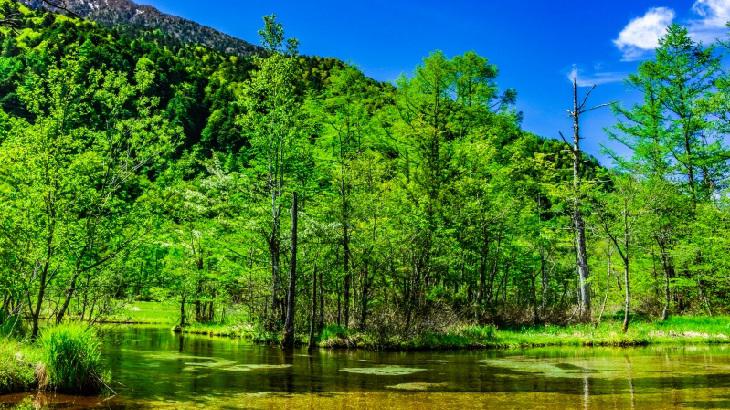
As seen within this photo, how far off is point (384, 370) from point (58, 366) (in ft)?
27.6

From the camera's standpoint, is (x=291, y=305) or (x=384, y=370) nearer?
(x=384, y=370)

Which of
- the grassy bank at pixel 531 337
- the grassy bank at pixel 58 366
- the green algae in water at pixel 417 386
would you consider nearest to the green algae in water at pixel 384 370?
the green algae in water at pixel 417 386

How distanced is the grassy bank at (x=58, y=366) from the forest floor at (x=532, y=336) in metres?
8.88

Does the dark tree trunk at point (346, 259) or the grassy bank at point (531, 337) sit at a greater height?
the dark tree trunk at point (346, 259)

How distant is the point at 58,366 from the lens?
10.5 m

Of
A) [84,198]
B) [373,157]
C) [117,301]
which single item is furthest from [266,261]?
[84,198]

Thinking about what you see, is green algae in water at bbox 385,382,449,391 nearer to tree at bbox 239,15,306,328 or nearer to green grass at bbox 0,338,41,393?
green grass at bbox 0,338,41,393

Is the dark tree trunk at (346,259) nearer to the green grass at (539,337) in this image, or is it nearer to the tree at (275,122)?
the green grass at (539,337)

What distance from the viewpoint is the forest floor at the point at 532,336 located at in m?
21.8

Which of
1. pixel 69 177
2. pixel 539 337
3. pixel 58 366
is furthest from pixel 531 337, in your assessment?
pixel 69 177

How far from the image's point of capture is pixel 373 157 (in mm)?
27656

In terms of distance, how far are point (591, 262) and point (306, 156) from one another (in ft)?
88.0

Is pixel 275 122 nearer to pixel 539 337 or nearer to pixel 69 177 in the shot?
pixel 69 177

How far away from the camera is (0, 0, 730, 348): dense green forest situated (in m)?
15.0
